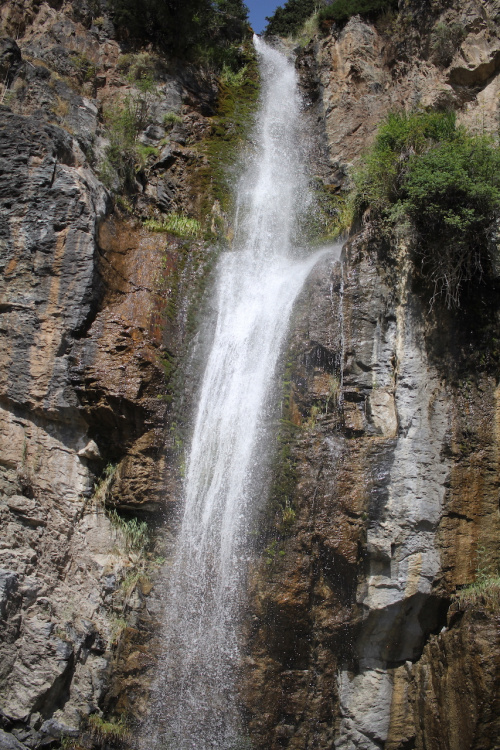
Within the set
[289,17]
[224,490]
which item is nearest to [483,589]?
[224,490]

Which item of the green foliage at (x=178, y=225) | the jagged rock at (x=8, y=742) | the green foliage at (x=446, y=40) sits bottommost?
the jagged rock at (x=8, y=742)

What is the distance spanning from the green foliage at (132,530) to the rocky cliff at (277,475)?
0.06ft

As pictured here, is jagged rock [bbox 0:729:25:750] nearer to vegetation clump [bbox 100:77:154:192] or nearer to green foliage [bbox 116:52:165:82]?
vegetation clump [bbox 100:77:154:192]

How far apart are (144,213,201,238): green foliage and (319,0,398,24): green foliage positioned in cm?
761

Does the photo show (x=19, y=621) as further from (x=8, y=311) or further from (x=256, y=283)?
(x=256, y=283)

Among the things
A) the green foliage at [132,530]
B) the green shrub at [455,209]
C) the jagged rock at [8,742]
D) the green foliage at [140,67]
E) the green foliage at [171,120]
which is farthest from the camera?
the green foliage at [140,67]

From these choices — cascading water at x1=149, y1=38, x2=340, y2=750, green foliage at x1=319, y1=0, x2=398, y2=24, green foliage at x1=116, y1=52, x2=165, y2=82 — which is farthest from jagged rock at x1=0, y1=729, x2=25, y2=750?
green foliage at x1=319, y1=0, x2=398, y2=24

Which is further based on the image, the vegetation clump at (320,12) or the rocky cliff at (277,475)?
the vegetation clump at (320,12)

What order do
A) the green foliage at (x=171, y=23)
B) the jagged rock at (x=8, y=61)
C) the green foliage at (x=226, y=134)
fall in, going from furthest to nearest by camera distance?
the green foliage at (x=171, y=23) < the green foliage at (x=226, y=134) < the jagged rock at (x=8, y=61)

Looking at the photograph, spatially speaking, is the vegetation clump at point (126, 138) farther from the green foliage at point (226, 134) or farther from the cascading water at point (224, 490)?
the cascading water at point (224, 490)

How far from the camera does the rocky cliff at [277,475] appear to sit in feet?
20.3

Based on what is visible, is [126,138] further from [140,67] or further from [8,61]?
[140,67]

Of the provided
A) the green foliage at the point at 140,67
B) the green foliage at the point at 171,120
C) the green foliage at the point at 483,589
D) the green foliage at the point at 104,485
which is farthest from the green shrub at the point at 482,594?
the green foliage at the point at 140,67

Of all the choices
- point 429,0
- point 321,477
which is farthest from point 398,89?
point 321,477
